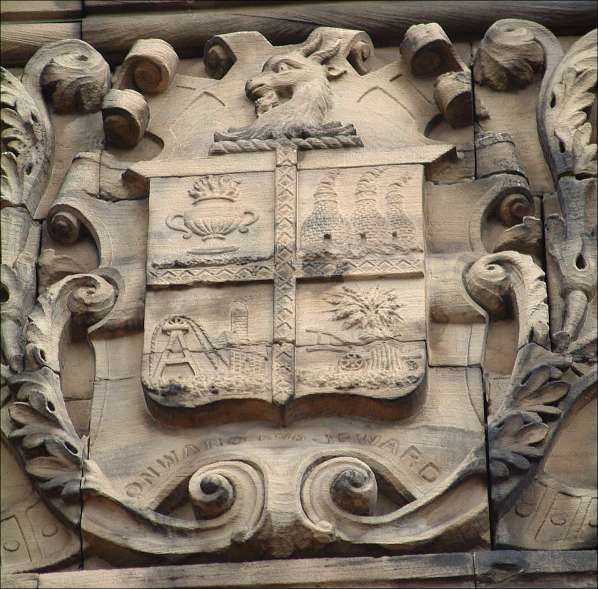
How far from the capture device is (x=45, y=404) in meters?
7.62

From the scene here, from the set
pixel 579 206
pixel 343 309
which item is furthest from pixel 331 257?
pixel 579 206

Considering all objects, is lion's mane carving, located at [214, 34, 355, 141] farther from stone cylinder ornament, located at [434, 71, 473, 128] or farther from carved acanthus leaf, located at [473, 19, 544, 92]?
carved acanthus leaf, located at [473, 19, 544, 92]

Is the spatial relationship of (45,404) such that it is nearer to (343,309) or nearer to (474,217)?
(343,309)

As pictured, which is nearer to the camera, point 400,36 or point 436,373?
point 436,373

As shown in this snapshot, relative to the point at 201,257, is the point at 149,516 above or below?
below

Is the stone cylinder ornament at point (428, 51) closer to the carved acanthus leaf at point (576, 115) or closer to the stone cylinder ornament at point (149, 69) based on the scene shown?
the carved acanthus leaf at point (576, 115)

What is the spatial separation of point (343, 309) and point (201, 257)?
517 millimetres

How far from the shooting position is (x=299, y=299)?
7.73m

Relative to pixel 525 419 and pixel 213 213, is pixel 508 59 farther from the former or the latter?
pixel 525 419

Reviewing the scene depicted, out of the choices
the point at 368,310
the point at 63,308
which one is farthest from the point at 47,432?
the point at 368,310

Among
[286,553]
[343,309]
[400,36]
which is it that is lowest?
[286,553]

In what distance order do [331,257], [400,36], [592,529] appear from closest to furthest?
[592,529], [331,257], [400,36]

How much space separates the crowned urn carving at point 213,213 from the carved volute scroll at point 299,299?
0.01m

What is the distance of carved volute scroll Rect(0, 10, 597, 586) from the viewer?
736cm
